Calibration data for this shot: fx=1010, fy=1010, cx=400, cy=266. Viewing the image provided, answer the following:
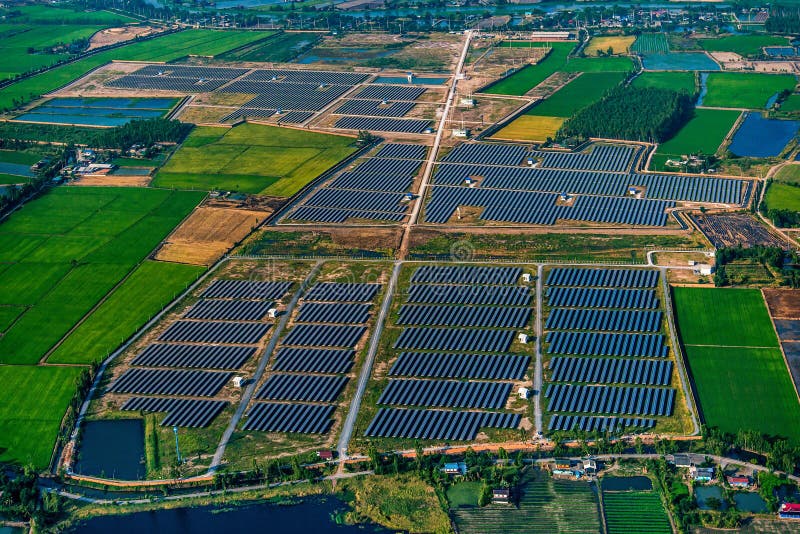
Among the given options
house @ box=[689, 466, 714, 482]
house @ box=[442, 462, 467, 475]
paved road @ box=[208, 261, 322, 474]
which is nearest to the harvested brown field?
paved road @ box=[208, 261, 322, 474]

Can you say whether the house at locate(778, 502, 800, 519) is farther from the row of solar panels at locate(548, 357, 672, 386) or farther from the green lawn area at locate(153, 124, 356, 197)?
the green lawn area at locate(153, 124, 356, 197)

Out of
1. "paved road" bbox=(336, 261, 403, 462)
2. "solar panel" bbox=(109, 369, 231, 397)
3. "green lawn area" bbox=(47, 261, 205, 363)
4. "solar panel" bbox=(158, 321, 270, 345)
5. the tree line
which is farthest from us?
the tree line

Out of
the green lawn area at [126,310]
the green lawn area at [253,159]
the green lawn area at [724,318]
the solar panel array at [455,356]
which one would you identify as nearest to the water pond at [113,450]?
the green lawn area at [126,310]

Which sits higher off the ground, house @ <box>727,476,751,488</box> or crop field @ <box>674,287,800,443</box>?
crop field @ <box>674,287,800,443</box>

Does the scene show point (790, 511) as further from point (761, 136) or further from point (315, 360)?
point (761, 136)

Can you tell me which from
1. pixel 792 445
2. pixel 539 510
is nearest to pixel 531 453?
pixel 539 510

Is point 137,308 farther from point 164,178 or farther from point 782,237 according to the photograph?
point 782,237

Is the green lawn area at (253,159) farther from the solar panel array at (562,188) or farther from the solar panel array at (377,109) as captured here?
the solar panel array at (562,188)

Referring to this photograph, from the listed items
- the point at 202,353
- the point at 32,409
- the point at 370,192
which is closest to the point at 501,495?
the point at 202,353
